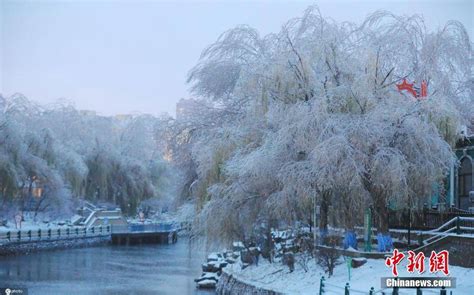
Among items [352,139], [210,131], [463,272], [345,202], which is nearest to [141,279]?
A: [210,131]

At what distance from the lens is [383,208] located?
610 inches

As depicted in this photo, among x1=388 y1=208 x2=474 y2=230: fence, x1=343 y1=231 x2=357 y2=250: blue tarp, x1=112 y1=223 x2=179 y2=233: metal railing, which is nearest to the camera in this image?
x1=343 y1=231 x2=357 y2=250: blue tarp

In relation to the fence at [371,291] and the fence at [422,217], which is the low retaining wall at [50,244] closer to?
the fence at [422,217]

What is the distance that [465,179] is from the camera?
18.9 m

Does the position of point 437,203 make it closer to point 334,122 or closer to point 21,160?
point 334,122

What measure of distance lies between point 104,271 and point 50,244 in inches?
383

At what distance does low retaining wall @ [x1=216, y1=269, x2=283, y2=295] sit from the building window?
21.3 feet

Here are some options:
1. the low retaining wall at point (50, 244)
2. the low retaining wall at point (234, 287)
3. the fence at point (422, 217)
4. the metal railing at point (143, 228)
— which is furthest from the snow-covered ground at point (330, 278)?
the metal railing at point (143, 228)

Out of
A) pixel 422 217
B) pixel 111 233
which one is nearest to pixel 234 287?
pixel 422 217

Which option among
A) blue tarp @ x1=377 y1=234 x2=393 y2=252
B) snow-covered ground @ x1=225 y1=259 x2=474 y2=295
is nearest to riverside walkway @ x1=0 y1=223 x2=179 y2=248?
snow-covered ground @ x1=225 y1=259 x2=474 y2=295

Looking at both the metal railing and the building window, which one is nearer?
the building window

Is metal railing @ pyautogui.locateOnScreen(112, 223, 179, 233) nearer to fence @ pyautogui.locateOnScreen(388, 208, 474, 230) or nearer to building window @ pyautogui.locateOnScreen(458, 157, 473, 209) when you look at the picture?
fence @ pyautogui.locateOnScreen(388, 208, 474, 230)

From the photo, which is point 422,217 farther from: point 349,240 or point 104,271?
point 104,271

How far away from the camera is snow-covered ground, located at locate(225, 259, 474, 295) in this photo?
486 inches
